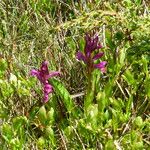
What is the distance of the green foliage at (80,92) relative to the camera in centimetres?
185

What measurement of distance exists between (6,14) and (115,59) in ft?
3.08

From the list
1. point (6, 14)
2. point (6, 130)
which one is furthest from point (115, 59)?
point (6, 14)

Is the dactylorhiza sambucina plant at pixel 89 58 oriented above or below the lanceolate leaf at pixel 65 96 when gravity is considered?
above

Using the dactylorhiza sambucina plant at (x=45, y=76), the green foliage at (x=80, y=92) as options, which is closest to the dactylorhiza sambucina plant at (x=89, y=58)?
the green foliage at (x=80, y=92)

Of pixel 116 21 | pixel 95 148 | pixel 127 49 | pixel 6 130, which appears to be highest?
pixel 116 21

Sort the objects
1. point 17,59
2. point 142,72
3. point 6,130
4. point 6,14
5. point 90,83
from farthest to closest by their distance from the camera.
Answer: point 6,14 < point 17,59 < point 142,72 < point 90,83 < point 6,130

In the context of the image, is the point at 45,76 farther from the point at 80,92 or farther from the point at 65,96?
the point at 80,92

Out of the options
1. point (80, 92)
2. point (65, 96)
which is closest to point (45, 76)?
point (65, 96)

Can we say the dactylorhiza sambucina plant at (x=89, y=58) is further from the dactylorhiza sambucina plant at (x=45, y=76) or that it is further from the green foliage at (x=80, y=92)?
the dactylorhiza sambucina plant at (x=45, y=76)

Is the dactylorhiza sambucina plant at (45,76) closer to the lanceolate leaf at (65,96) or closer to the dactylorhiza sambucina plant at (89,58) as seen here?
the lanceolate leaf at (65,96)

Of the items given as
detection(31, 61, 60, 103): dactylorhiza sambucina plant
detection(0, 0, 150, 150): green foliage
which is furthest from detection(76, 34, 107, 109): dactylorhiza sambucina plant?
detection(31, 61, 60, 103): dactylorhiza sambucina plant

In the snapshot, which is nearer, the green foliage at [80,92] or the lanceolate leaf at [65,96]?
the green foliage at [80,92]

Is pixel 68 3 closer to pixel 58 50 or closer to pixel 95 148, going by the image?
pixel 58 50

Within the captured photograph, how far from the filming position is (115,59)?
220cm
